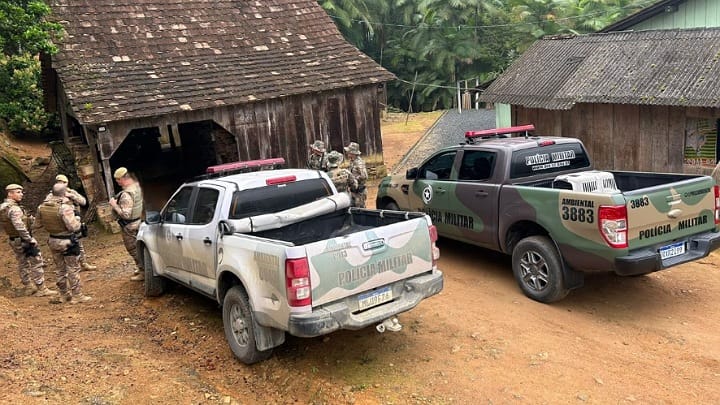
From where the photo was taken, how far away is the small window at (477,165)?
8414 mm

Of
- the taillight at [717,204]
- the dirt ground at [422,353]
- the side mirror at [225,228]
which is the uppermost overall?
the side mirror at [225,228]

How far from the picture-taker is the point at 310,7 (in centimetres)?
1834

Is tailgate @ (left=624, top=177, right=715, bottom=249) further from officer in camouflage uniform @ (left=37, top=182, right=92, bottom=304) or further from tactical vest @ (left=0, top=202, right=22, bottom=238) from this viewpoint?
tactical vest @ (left=0, top=202, right=22, bottom=238)

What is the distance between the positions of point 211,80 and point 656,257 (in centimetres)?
1105

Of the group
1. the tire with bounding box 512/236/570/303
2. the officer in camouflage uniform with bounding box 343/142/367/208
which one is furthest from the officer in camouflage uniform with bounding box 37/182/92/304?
the tire with bounding box 512/236/570/303

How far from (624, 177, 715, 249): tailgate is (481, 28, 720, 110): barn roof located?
5.05 metres

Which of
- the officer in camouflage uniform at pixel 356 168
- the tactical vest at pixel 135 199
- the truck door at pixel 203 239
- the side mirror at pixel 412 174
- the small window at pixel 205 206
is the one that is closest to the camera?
the truck door at pixel 203 239

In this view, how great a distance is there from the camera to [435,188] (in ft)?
30.3

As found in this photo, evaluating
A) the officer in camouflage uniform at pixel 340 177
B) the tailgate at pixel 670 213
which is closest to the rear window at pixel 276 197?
the officer in camouflage uniform at pixel 340 177

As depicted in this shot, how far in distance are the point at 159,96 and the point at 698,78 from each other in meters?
11.3

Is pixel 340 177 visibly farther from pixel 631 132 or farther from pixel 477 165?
pixel 631 132

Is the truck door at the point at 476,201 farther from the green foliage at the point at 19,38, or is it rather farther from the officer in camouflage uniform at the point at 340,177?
the green foliage at the point at 19,38

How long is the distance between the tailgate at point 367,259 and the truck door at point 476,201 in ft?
7.85

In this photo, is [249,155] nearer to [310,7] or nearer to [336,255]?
[310,7]
